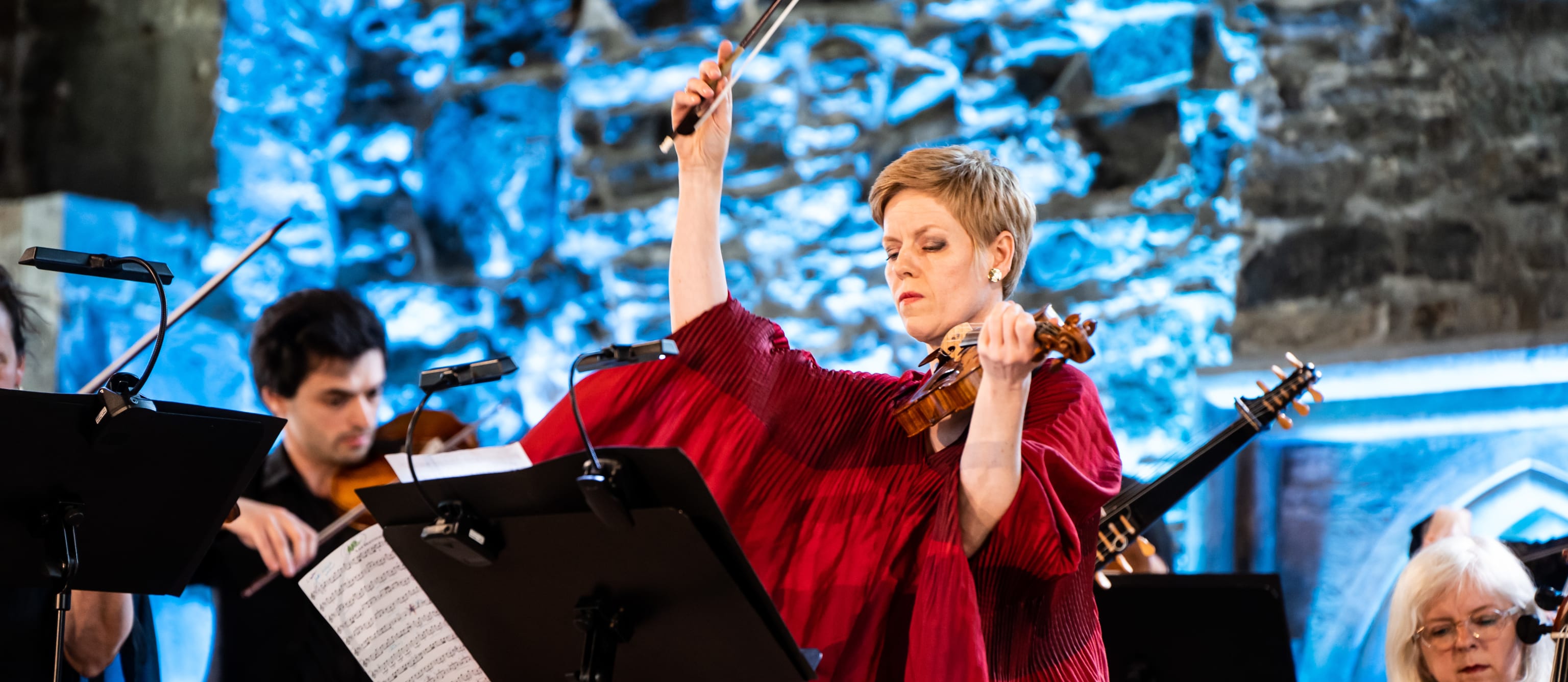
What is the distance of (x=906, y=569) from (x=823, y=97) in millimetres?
2504

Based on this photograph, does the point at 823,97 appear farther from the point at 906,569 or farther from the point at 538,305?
the point at 906,569

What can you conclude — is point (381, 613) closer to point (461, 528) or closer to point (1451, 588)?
point (461, 528)

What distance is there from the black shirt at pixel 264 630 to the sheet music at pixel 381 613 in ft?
3.38

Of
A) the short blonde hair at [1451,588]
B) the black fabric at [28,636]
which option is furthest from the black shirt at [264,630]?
the short blonde hair at [1451,588]

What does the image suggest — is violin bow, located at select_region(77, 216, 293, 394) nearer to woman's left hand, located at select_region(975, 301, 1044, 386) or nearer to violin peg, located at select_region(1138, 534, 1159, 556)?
woman's left hand, located at select_region(975, 301, 1044, 386)

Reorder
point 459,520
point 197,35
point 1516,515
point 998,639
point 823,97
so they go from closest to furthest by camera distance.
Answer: point 459,520, point 998,639, point 1516,515, point 823,97, point 197,35

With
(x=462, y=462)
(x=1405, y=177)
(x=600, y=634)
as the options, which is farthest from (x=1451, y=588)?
(x=462, y=462)

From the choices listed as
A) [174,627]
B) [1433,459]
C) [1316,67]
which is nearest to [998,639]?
[1433,459]

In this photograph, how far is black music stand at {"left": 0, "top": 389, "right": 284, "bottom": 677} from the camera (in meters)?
1.79

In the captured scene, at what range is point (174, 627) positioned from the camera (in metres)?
4.24

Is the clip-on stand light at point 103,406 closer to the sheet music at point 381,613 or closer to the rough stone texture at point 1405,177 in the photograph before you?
the sheet music at point 381,613

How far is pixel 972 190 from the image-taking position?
6.68ft

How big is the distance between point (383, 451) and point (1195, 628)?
1.97 meters

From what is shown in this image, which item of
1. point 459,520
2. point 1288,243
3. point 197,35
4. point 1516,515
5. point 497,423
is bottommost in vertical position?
point 459,520
